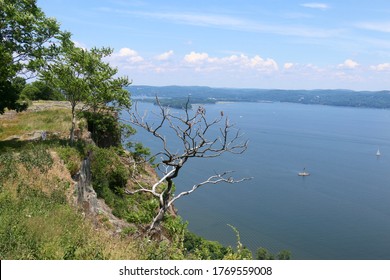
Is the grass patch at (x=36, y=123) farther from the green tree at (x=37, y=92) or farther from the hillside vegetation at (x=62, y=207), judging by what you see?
the green tree at (x=37, y=92)

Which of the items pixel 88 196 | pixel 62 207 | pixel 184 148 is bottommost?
pixel 88 196

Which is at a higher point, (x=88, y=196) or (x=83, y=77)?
(x=83, y=77)

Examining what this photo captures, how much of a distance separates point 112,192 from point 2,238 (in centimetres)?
1487

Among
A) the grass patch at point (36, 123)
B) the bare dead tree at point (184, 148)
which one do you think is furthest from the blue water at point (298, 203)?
the bare dead tree at point (184, 148)

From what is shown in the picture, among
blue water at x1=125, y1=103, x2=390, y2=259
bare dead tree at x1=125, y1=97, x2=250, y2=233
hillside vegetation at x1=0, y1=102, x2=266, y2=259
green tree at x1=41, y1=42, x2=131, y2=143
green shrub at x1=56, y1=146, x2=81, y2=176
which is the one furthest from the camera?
blue water at x1=125, y1=103, x2=390, y2=259

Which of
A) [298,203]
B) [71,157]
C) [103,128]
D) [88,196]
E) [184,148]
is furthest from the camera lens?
[298,203]

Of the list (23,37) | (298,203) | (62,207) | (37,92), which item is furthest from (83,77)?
(298,203)

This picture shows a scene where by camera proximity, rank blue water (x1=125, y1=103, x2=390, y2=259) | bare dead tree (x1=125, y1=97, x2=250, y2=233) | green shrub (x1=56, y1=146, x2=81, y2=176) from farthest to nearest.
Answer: blue water (x1=125, y1=103, x2=390, y2=259) < green shrub (x1=56, y1=146, x2=81, y2=176) < bare dead tree (x1=125, y1=97, x2=250, y2=233)

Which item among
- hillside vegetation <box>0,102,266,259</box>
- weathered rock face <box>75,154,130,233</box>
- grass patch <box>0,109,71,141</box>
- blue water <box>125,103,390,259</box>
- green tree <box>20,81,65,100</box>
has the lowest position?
blue water <box>125,103,390,259</box>

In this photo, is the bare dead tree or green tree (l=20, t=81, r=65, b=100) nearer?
the bare dead tree

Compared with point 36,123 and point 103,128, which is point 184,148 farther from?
point 103,128

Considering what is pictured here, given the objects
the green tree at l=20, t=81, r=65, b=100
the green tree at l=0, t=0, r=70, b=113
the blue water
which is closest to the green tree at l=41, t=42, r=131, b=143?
the green tree at l=0, t=0, r=70, b=113

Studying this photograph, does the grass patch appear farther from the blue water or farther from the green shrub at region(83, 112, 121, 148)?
the blue water

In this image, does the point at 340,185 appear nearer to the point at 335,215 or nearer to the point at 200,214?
the point at 335,215
